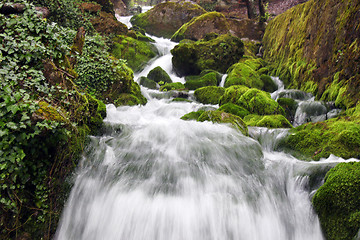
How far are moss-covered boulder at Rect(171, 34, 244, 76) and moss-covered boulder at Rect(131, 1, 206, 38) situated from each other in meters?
10.3

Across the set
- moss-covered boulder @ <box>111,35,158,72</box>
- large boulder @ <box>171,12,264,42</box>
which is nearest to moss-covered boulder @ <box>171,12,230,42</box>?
large boulder @ <box>171,12,264,42</box>

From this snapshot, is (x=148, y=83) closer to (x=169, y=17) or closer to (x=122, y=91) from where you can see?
(x=122, y=91)

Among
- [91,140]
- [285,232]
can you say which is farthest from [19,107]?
[285,232]

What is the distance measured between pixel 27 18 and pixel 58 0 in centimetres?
731

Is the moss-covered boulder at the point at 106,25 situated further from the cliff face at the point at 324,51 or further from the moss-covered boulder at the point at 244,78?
the cliff face at the point at 324,51

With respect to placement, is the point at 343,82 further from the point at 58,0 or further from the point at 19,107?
the point at 58,0

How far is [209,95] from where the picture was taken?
28.9 feet

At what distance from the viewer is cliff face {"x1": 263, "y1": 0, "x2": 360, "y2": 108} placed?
5727 millimetres

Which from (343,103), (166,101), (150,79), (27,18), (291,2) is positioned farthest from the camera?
(291,2)

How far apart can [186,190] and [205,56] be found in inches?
417

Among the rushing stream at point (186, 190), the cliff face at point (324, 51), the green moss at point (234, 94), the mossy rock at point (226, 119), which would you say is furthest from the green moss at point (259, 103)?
the rushing stream at point (186, 190)

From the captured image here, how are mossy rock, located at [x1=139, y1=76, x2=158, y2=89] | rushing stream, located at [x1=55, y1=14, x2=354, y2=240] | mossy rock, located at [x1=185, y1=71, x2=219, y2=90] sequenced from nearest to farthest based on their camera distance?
rushing stream, located at [x1=55, y1=14, x2=354, y2=240] → mossy rock, located at [x1=185, y1=71, x2=219, y2=90] → mossy rock, located at [x1=139, y1=76, x2=158, y2=89]

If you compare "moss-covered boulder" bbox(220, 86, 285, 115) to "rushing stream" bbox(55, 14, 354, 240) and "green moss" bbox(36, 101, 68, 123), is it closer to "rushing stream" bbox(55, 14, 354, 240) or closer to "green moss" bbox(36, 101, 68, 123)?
"rushing stream" bbox(55, 14, 354, 240)

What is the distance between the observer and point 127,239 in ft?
9.14
